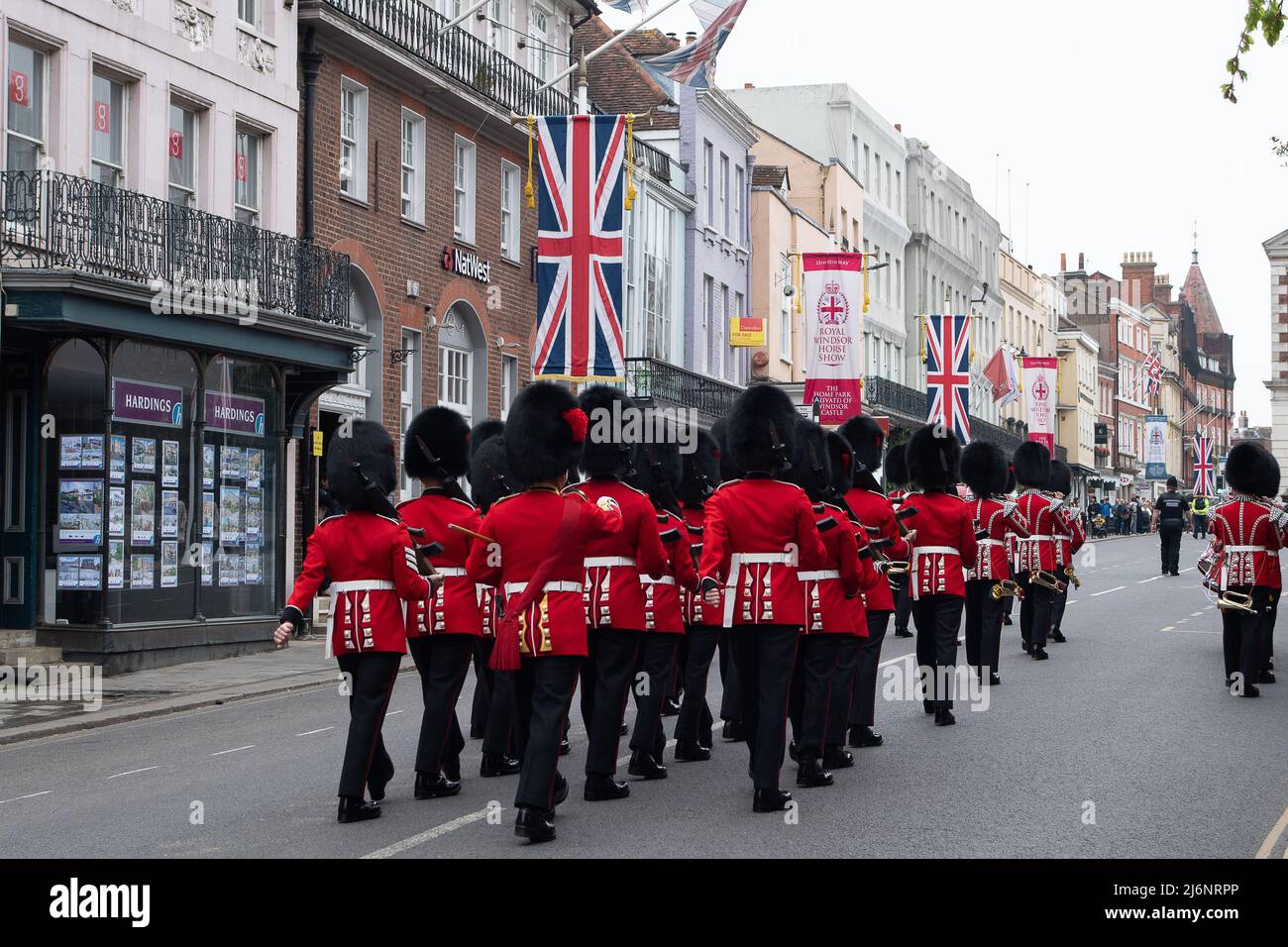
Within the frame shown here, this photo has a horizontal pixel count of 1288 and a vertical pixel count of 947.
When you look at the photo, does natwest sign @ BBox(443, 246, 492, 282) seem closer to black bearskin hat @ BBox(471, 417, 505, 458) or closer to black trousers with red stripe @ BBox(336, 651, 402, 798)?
black bearskin hat @ BBox(471, 417, 505, 458)

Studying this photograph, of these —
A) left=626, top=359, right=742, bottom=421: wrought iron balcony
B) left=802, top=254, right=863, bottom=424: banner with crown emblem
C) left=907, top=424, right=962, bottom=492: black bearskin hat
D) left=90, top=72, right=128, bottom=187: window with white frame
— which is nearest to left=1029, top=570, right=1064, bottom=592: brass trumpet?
left=907, top=424, right=962, bottom=492: black bearskin hat

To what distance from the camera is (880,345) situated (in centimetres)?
5994

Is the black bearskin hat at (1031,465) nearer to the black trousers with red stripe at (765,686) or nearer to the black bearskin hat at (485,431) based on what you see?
the black bearskin hat at (485,431)

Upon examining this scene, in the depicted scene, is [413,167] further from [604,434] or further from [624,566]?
[624,566]

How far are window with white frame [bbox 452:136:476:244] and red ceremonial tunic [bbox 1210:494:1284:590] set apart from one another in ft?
53.2

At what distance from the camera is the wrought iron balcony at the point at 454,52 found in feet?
83.1

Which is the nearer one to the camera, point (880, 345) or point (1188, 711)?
point (1188, 711)

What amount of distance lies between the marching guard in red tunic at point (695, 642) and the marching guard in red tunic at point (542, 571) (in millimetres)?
1963

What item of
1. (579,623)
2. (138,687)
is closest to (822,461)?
(579,623)

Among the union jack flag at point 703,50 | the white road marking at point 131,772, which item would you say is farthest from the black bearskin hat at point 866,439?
the union jack flag at point 703,50

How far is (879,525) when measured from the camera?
38.1ft

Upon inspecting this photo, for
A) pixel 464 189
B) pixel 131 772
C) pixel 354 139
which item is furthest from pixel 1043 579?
pixel 464 189

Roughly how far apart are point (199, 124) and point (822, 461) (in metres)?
13.8
